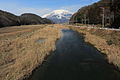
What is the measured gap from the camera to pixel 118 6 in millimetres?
63406

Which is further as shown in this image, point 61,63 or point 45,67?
point 61,63

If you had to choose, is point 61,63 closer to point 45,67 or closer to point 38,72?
point 45,67

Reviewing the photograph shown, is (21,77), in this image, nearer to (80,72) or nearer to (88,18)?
(80,72)

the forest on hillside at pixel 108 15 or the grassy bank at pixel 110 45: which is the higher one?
the forest on hillside at pixel 108 15

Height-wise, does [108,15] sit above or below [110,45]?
above

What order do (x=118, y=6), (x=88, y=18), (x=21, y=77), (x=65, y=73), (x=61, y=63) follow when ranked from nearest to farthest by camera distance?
(x=21, y=77)
(x=65, y=73)
(x=61, y=63)
(x=118, y=6)
(x=88, y=18)

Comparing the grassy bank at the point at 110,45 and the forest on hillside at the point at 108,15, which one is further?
the forest on hillside at the point at 108,15

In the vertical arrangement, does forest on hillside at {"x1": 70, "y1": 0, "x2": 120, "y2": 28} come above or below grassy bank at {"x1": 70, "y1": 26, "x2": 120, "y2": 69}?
above

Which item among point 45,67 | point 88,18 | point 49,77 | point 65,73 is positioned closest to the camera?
point 49,77

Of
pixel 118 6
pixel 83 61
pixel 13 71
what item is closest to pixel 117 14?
pixel 118 6

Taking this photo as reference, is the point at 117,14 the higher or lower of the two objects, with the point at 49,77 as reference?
higher

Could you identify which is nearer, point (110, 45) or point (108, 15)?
point (110, 45)

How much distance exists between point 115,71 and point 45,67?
8.08 m

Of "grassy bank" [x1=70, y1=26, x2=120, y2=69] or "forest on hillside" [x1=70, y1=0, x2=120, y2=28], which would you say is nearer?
"grassy bank" [x1=70, y1=26, x2=120, y2=69]
